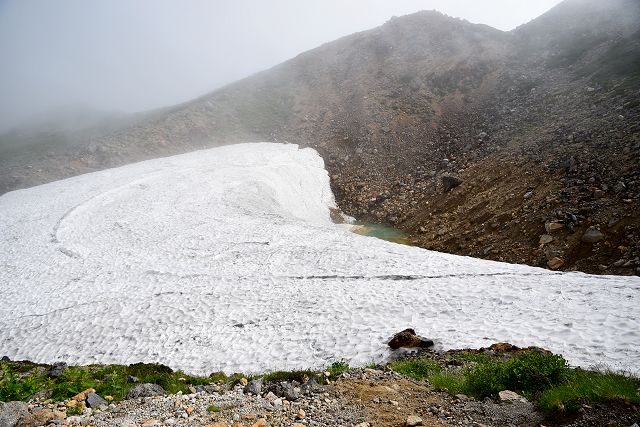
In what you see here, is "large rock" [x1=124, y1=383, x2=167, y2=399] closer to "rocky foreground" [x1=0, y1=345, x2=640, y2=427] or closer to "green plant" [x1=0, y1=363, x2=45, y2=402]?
"rocky foreground" [x1=0, y1=345, x2=640, y2=427]

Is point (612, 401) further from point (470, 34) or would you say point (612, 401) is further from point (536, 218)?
point (470, 34)

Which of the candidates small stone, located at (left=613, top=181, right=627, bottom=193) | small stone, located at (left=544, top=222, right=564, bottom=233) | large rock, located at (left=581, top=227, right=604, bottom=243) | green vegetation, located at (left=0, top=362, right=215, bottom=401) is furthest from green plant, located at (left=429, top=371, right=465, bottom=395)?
small stone, located at (left=613, top=181, right=627, bottom=193)

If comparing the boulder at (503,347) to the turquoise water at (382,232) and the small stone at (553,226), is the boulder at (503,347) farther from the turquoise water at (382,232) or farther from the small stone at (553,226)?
the turquoise water at (382,232)

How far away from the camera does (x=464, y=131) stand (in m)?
37.3

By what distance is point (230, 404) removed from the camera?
8.25 m

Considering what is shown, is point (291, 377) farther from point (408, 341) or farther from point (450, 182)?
point (450, 182)

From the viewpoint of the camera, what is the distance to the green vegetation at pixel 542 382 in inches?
282

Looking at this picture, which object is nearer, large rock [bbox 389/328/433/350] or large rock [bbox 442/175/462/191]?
large rock [bbox 389/328/433/350]

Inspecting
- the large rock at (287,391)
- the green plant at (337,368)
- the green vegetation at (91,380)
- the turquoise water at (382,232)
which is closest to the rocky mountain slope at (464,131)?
the turquoise water at (382,232)

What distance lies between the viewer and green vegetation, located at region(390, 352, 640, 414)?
7156mm

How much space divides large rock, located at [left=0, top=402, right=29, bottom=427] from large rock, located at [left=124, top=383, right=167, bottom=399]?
1.87m

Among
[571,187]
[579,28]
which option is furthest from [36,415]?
[579,28]

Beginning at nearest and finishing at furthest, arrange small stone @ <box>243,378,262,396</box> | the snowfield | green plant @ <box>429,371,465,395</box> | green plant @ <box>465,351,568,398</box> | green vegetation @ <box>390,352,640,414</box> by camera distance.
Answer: green vegetation @ <box>390,352,640,414</box>
green plant @ <box>465,351,568,398</box>
green plant @ <box>429,371,465,395</box>
small stone @ <box>243,378,262,396</box>
the snowfield

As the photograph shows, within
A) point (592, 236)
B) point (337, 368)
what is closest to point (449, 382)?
point (337, 368)
